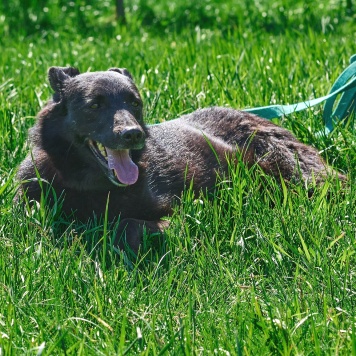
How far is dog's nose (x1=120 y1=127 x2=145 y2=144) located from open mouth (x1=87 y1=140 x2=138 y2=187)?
8.0 inches

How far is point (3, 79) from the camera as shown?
24.1 ft

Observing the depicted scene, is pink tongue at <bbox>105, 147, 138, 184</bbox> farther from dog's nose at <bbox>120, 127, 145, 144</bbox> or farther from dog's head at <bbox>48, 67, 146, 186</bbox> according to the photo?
dog's nose at <bbox>120, 127, 145, 144</bbox>

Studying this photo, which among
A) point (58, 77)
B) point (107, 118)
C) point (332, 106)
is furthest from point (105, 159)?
point (332, 106)

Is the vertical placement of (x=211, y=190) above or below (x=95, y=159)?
below

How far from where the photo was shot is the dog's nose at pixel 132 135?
4.54 m

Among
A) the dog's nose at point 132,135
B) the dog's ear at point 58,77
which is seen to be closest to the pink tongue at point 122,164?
the dog's nose at point 132,135

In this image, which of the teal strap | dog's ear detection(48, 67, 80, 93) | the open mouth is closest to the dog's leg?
the open mouth

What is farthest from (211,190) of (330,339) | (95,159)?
(330,339)

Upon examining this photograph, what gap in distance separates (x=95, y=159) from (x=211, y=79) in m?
2.08

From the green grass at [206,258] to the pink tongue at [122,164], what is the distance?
31cm

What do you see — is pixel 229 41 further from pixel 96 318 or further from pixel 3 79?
pixel 96 318

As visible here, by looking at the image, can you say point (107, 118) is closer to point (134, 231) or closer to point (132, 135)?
point (132, 135)

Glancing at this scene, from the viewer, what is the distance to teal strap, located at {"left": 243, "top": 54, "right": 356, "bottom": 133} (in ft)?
18.7

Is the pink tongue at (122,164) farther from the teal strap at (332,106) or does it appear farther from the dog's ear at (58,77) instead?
the teal strap at (332,106)
